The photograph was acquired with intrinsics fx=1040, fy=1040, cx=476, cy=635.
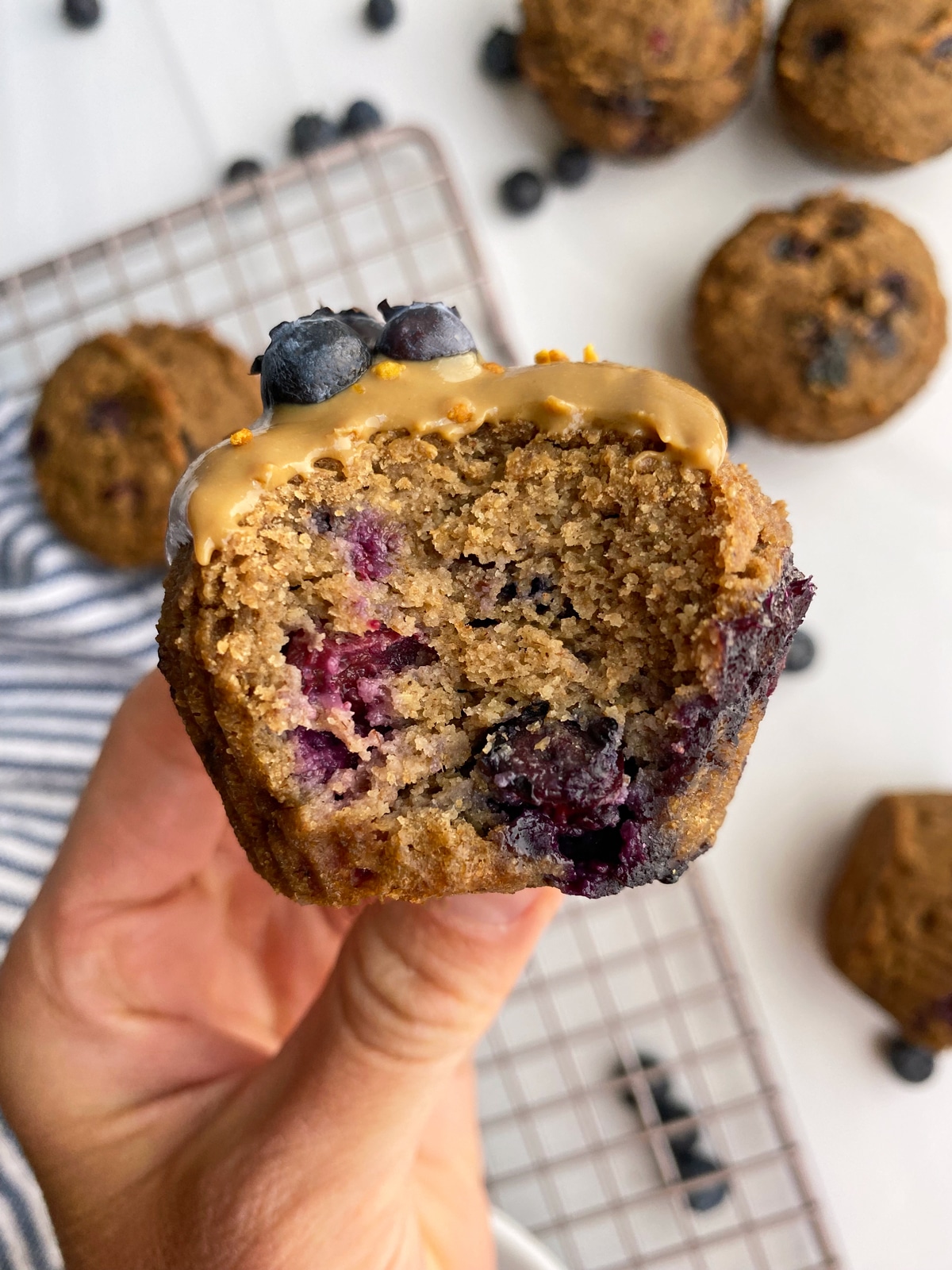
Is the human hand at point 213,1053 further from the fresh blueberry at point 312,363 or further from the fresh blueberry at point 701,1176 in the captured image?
the fresh blueberry at point 701,1176

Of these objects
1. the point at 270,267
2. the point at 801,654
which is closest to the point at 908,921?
the point at 801,654

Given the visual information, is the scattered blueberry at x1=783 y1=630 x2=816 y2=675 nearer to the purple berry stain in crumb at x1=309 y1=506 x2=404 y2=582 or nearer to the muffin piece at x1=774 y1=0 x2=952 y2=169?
the muffin piece at x1=774 y1=0 x2=952 y2=169

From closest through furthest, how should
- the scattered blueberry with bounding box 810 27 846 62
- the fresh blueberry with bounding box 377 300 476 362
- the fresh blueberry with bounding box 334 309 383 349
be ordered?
the fresh blueberry with bounding box 377 300 476 362, the fresh blueberry with bounding box 334 309 383 349, the scattered blueberry with bounding box 810 27 846 62

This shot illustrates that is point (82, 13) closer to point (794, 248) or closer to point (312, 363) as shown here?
point (794, 248)

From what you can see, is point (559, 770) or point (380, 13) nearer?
point (559, 770)

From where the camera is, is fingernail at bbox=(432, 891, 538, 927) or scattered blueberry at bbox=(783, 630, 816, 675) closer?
fingernail at bbox=(432, 891, 538, 927)

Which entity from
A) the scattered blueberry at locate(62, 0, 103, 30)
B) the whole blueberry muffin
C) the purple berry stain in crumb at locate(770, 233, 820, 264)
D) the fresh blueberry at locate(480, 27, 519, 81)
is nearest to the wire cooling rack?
the fresh blueberry at locate(480, 27, 519, 81)

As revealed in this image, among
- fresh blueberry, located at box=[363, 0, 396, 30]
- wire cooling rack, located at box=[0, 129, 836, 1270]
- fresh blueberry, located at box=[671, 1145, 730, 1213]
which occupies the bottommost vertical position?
fresh blueberry, located at box=[671, 1145, 730, 1213]
